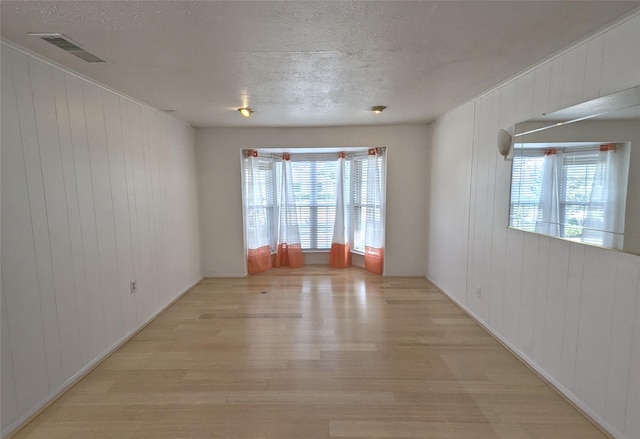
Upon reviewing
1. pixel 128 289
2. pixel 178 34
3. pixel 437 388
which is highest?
pixel 178 34

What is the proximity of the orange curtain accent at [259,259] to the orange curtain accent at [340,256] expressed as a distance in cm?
108

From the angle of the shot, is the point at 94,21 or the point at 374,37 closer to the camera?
the point at 94,21

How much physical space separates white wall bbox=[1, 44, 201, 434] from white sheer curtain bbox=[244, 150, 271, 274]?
141 centimetres

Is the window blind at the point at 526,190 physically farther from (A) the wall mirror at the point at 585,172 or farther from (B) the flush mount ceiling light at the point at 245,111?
(B) the flush mount ceiling light at the point at 245,111

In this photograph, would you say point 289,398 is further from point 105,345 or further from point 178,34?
point 178,34

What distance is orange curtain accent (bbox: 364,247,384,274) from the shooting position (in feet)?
14.4

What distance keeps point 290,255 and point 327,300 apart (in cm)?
161

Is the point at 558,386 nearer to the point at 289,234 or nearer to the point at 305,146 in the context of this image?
the point at 305,146

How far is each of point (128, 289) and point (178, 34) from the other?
87.3 inches

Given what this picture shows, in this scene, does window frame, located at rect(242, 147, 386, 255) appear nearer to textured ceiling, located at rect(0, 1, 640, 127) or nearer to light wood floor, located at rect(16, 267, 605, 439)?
light wood floor, located at rect(16, 267, 605, 439)

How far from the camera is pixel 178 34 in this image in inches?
61.3

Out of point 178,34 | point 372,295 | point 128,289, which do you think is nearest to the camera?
point 178,34

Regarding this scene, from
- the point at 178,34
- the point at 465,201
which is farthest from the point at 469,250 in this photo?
the point at 178,34

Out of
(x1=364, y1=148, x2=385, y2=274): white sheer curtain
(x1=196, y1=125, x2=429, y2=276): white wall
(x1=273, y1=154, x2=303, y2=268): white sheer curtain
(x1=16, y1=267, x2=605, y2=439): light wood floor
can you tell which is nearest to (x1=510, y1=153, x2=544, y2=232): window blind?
(x1=16, y1=267, x2=605, y2=439): light wood floor
